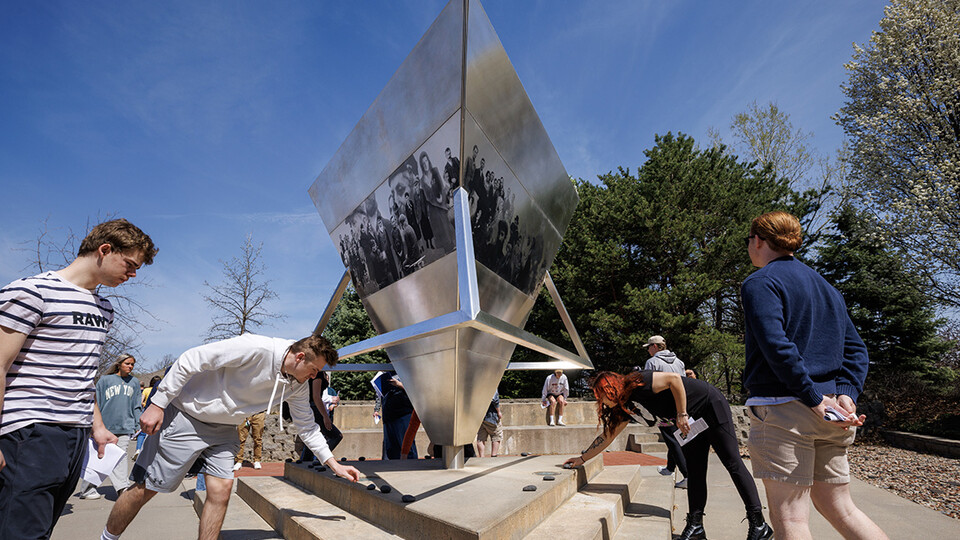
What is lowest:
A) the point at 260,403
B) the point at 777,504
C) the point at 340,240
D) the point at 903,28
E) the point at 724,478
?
the point at 724,478

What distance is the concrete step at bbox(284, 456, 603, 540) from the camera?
103 inches

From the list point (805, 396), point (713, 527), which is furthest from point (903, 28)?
point (805, 396)

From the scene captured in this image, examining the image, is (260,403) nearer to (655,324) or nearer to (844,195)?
(655,324)

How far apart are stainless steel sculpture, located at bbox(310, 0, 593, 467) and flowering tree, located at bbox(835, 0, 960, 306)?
13833 millimetres

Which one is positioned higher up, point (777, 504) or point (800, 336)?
point (800, 336)

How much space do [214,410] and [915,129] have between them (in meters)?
19.1

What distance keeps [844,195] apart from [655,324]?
8013 mm

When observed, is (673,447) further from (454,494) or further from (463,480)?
(454,494)

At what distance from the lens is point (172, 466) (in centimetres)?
279

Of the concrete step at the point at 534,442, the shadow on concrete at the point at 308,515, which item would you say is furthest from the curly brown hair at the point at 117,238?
the concrete step at the point at 534,442

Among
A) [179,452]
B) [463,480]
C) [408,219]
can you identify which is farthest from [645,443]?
[179,452]

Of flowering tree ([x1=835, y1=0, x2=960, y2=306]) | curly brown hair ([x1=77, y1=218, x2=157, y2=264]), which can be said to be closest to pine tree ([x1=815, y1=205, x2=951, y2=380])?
flowering tree ([x1=835, y1=0, x2=960, y2=306])

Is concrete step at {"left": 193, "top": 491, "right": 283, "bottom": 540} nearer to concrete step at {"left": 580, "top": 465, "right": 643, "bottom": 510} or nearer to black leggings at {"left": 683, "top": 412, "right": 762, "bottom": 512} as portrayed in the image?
concrete step at {"left": 580, "top": 465, "right": 643, "bottom": 510}

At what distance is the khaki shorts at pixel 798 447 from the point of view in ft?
6.42
